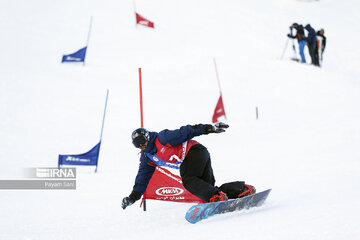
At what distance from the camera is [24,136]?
7.27 meters

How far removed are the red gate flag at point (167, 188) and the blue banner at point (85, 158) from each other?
1.99 meters

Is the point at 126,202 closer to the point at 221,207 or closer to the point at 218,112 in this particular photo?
the point at 221,207

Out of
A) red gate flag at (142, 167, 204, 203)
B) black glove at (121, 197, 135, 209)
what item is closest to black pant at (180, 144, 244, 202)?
red gate flag at (142, 167, 204, 203)

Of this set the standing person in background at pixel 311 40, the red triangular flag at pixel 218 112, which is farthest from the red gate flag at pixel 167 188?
the standing person in background at pixel 311 40

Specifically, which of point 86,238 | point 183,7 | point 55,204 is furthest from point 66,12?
point 86,238

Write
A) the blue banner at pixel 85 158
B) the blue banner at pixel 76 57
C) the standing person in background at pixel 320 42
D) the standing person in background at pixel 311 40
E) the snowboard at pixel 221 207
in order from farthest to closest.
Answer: the standing person in background at pixel 320 42 < the standing person in background at pixel 311 40 < the blue banner at pixel 76 57 < the blue banner at pixel 85 158 < the snowboard at pixel 221 207

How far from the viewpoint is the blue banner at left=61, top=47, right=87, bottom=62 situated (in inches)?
426

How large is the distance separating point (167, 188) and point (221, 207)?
85cm

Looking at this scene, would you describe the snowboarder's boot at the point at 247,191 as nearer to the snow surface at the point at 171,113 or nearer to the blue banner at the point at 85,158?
the snow surface at the point at 171,113

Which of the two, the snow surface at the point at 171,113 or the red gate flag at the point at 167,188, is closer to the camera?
the snow surface at the point at 171,113

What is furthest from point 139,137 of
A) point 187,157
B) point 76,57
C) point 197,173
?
point 76,57

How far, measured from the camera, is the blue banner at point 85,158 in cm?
584

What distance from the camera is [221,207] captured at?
3.55 metres

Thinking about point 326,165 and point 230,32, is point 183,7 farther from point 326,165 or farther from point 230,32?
point 326,165
